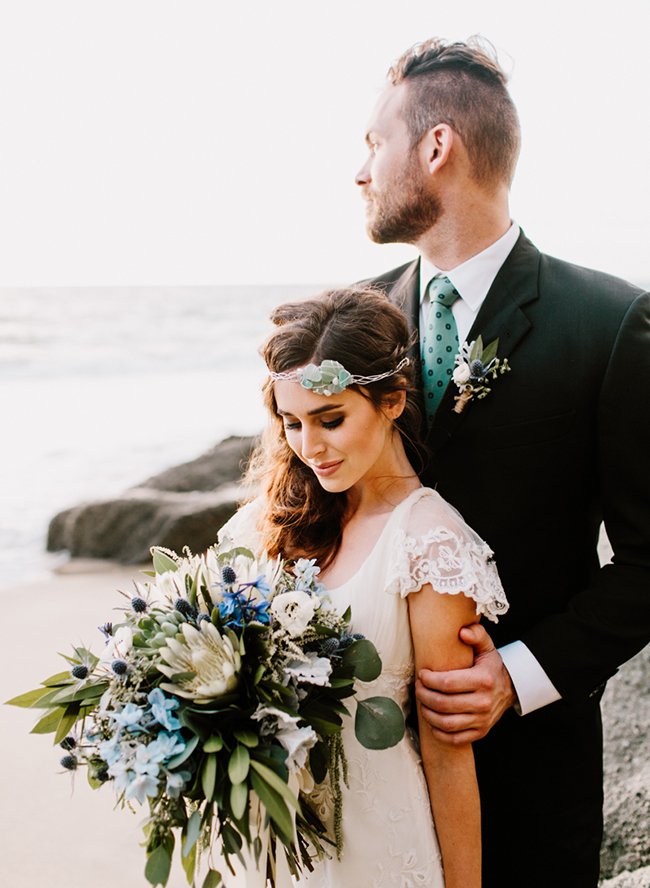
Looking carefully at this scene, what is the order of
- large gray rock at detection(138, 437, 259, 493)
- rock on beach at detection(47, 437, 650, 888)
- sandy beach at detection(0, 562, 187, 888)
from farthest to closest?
large gray rock at detection(138, 437, 259, 493)
sandy beach at detection(0, 562, 187, 888)
rock on beach at detection(47, 437, 650, 888)

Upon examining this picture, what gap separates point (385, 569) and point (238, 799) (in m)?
0.69

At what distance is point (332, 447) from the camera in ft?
5.58

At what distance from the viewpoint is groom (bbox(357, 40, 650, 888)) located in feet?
5.73

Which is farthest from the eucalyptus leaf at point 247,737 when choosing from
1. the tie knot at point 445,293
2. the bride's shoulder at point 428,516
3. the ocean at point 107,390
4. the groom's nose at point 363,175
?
the groom's nose at point 363,175

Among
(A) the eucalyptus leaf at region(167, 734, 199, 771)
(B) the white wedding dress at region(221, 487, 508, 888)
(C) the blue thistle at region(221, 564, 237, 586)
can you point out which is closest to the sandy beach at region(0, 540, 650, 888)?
(B) the white wedding dress at region(221, 487, 508, 888)

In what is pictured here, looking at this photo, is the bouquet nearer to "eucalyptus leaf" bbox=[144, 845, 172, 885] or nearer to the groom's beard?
"eucalyptus leaf" bbox=[144, 845, 172, 885]

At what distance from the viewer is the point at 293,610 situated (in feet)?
4.39

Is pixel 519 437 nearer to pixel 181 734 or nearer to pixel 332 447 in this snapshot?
pixel 332 447

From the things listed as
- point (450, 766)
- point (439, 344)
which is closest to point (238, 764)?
point (450, 766)

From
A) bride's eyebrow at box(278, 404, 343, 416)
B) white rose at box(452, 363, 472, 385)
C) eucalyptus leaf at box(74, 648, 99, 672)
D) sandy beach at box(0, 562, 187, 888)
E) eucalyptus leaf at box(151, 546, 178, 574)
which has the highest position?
white rose at box(452, 363, 472, 385)

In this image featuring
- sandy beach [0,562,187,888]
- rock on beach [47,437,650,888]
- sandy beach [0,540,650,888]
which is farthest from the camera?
sandy beach [0,562,187,888]

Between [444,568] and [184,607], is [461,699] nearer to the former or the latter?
[444,568]

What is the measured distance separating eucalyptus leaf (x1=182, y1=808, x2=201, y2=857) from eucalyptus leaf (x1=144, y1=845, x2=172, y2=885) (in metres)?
0.04

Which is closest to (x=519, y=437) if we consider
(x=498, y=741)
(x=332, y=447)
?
(x=332, y=447)
